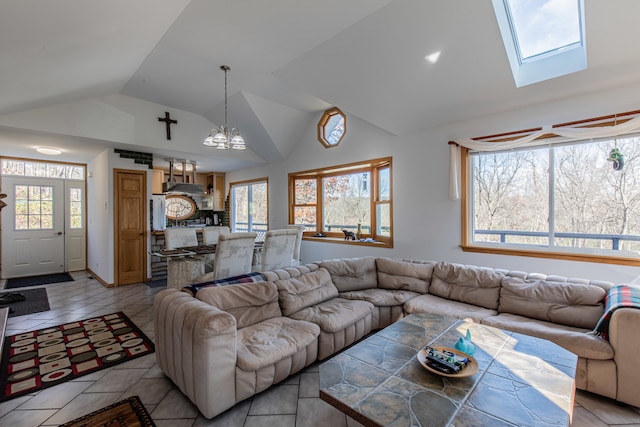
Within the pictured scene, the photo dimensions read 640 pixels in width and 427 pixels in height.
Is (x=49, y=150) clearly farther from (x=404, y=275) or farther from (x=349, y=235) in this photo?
(x=404, y=275)

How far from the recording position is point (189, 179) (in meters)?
7.72

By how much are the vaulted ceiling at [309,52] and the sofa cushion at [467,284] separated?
75.8 inches

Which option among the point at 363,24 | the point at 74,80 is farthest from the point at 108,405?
the point at 363,24

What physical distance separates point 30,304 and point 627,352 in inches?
254

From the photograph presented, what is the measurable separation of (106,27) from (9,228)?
19.0 ft

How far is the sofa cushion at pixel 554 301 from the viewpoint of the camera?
2311 mm

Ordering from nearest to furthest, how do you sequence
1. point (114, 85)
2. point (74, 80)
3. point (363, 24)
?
1. point (363, 24)
2. point (74, 80)
3. point (114, 85)

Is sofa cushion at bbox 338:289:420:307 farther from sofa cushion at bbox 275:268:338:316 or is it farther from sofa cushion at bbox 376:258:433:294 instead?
sofa cushion at bbox 275:268:338:316

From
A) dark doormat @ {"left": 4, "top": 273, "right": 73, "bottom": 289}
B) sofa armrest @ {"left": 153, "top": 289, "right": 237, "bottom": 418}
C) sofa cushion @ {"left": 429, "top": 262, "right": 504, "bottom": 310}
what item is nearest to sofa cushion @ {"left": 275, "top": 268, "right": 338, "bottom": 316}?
sofa armrest @ {"left": 153, "top": 289, "right": 237, "bottom": 418}

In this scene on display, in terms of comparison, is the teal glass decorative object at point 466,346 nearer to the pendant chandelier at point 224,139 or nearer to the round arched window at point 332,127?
the pendant chandelier at point 224,139

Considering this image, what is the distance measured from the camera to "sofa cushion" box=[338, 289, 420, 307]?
2955 millimetres

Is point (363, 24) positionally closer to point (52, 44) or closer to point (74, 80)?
point (52, 44)

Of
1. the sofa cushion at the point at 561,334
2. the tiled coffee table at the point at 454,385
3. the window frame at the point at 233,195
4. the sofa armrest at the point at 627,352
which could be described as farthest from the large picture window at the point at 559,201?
the window frame at the point at 233,195

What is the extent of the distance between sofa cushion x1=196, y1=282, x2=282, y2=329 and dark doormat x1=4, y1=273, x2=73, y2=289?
5.09 metres
